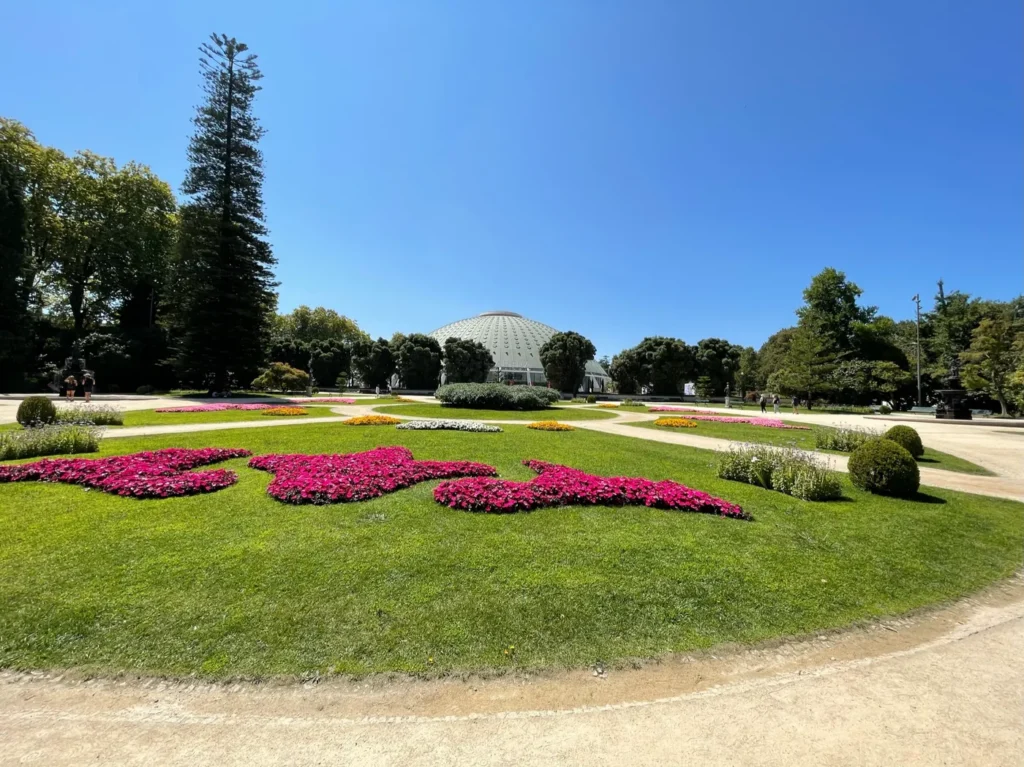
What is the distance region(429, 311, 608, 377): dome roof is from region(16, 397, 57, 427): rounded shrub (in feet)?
202

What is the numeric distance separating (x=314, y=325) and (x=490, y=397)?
61788 mm

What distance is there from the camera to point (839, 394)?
42.2 meters

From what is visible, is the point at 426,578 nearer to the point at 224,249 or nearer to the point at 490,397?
the point at 490,397

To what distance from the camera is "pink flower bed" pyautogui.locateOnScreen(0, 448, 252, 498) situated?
21.1 feet

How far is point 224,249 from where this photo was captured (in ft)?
113

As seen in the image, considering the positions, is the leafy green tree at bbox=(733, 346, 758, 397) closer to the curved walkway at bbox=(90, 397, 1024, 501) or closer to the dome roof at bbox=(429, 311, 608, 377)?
the dome roof at bbox=(429, 311, 608, 377)

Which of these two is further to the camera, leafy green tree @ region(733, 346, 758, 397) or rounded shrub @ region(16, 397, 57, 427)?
leafy green tree @ region(733, 346, 758, 397)

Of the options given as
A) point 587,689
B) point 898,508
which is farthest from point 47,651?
point 898,508

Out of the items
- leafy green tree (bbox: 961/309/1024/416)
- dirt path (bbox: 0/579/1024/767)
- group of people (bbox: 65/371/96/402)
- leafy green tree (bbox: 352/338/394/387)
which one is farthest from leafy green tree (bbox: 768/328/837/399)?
group of people (bbox: 65/371/96/402)

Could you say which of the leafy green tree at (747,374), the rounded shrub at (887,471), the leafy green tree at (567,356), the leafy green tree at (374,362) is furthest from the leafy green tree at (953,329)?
the leafy green tree at (374,362)

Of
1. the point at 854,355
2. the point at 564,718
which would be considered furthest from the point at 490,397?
the point at 854,355

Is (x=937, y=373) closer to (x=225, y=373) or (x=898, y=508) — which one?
(x=898, y=508)

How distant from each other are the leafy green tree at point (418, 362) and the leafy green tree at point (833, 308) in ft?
152

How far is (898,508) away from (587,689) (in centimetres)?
740
